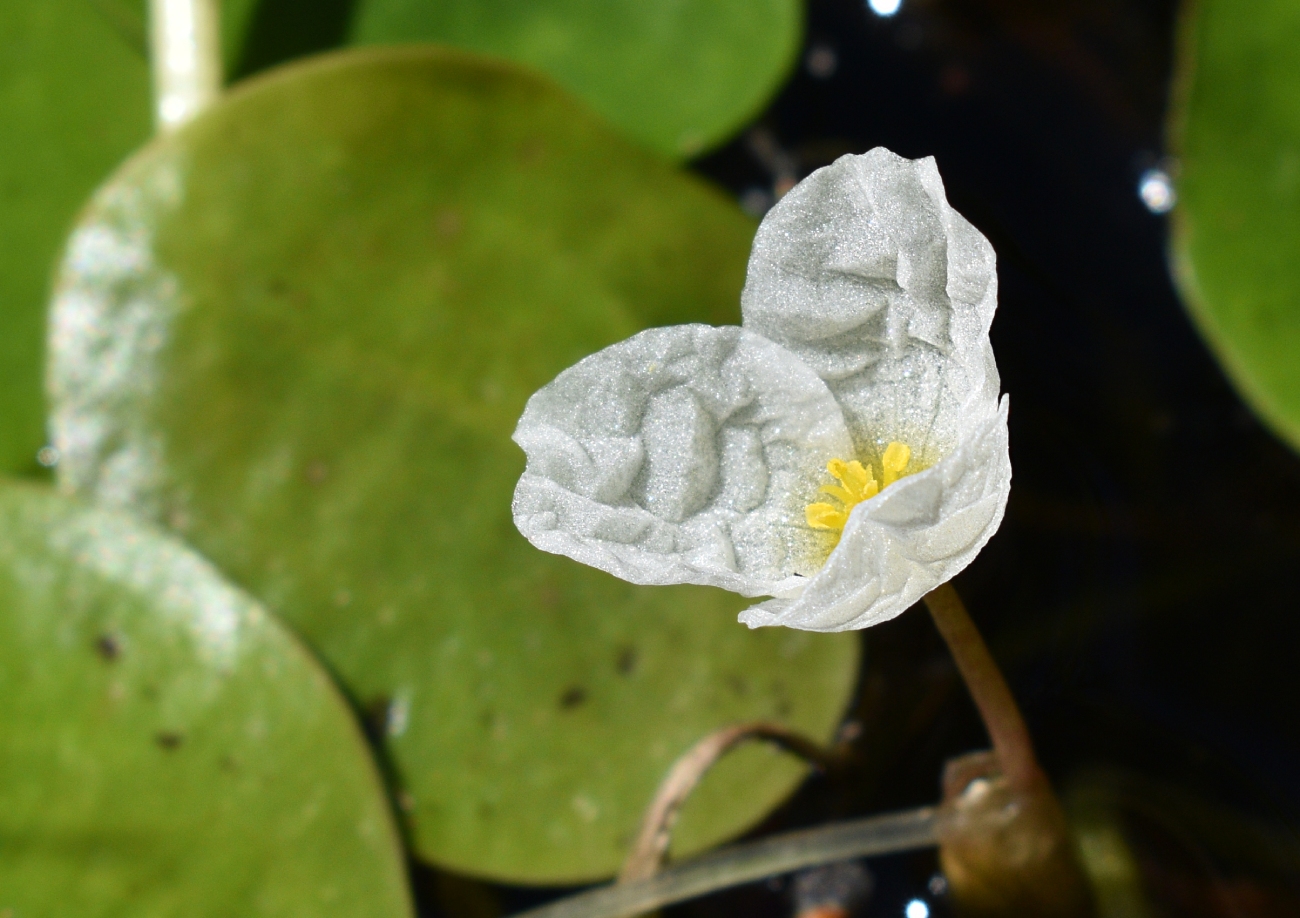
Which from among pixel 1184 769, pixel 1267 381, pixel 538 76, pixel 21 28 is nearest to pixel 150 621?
pixel 538 76

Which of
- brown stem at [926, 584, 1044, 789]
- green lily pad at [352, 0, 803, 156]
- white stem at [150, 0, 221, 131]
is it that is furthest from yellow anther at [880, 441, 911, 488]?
white stem at [150, 0, 221, 131]

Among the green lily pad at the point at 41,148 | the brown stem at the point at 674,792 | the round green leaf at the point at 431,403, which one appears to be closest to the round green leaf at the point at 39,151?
the green lily pad at the point at 41,148

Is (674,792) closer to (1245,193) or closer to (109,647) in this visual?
(109,647)

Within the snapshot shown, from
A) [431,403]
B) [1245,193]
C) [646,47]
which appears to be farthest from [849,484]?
[646,47]

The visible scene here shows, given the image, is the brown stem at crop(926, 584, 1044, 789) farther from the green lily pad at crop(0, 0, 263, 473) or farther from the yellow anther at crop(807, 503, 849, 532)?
the green lily pad at crop(0, 0, 263, 473)

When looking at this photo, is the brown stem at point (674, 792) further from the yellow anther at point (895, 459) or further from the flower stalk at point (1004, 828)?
the yellow anther at point (895, 459)

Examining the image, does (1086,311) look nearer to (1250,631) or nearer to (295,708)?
(1250,631)
